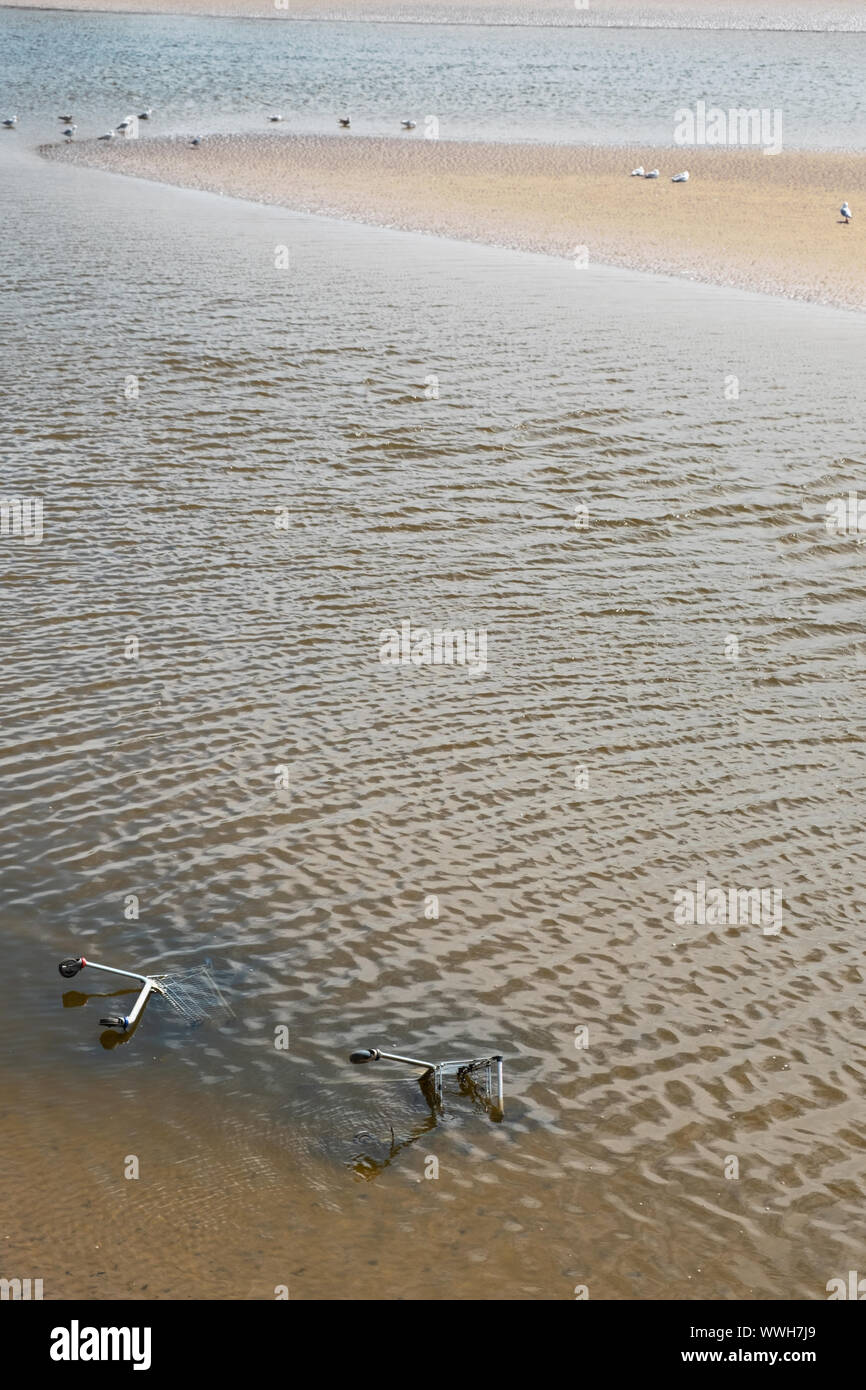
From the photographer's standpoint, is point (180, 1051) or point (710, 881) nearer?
point (180, 1051)

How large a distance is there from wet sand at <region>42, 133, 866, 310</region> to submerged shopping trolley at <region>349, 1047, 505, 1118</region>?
15.8 metres

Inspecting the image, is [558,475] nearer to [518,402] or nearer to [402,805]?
[518,402]

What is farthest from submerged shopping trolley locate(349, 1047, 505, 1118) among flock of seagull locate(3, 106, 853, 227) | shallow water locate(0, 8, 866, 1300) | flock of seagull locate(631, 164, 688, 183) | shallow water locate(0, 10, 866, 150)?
shallow water locate(0, 10, 866, 150)

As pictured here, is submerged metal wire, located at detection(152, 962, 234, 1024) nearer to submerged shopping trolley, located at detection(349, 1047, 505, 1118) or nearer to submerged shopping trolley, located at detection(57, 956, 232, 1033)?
submerged shopping trolley, located at detection(57, 956, 232, 1033)

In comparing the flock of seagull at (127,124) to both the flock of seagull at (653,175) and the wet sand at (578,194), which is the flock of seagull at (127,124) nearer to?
the flock of seagull at (653,175)

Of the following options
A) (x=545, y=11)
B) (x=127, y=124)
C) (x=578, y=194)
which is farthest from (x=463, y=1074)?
(x=545, y=11)

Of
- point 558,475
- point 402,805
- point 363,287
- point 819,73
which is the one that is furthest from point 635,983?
point 819,73

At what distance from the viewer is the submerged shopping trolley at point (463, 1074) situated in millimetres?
6203

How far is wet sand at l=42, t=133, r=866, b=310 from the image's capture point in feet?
70.1

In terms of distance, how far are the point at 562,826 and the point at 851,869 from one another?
5.48ft

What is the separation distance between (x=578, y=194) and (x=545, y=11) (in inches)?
1303

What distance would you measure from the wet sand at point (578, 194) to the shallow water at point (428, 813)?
583 centimetres

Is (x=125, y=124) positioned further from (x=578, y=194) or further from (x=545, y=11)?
(x=545, y=11)
